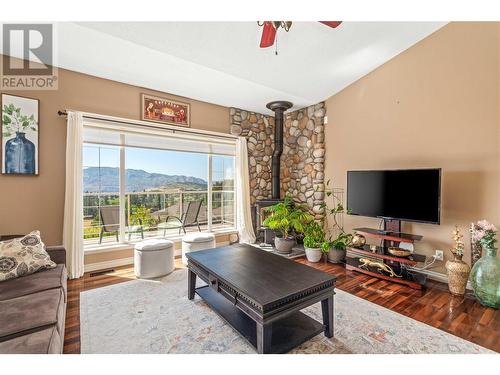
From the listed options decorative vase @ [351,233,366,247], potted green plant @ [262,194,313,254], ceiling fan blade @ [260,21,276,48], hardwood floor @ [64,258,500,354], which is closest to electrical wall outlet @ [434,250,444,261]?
hardwood floor @ [64,258,500,354]

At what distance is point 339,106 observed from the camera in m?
4.20

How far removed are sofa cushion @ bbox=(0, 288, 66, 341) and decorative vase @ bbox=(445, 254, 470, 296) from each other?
3532mm

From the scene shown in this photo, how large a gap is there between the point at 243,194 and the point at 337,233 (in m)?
1.84

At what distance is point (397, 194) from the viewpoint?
3078mm

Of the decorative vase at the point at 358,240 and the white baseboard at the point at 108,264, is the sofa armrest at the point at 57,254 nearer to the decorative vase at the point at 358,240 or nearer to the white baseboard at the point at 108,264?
the white baseboard at the point at 108,264

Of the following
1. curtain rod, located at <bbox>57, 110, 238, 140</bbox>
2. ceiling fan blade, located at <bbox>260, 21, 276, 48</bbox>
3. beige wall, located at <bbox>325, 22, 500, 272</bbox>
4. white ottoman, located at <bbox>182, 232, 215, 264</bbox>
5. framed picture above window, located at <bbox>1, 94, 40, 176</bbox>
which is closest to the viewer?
ceiling fan blade, located at <bbox>260, 21, 276, 48</bbox>

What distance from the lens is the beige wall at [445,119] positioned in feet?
8.80

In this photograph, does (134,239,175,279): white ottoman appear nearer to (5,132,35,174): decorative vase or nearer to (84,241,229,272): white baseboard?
(84,241,229,272): white baseboard

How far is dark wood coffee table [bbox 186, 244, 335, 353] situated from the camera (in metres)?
1.58

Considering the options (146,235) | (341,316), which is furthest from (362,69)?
(146,235)

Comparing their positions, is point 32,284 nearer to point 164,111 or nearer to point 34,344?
point 34,344

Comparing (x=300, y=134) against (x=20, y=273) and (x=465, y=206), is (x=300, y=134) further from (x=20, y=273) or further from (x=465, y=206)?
(x=20, y=273)
